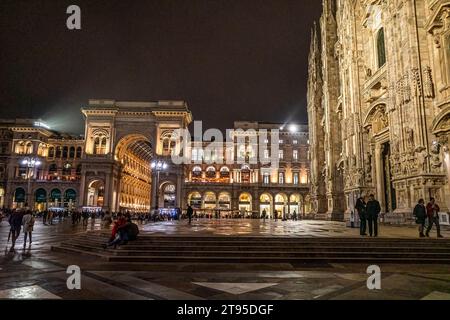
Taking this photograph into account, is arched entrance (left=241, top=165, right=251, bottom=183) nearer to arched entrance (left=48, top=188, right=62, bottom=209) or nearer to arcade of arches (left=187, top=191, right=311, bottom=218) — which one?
arcade of arches (left=187, top=191, right=311, bottom=218)

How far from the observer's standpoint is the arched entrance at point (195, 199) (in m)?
69.4

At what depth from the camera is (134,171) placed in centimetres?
8169

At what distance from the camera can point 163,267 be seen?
8789 millimetres

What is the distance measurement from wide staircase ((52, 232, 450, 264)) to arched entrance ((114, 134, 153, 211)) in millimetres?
56376

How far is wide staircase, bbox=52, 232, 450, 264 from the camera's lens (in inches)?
382

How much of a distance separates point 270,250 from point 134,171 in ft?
248

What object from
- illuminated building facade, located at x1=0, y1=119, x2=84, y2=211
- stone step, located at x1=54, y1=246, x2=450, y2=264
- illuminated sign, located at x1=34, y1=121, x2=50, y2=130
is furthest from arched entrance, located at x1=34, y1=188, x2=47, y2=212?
stone step, located at x1=54, y1=246, x2=450, y2=264

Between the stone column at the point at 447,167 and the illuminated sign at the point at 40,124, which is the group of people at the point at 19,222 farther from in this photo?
the illuminated sign at the point at 40,124

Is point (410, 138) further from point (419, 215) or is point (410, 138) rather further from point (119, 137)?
point (119, 137)

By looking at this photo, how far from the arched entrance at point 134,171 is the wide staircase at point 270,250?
56.4 meters
